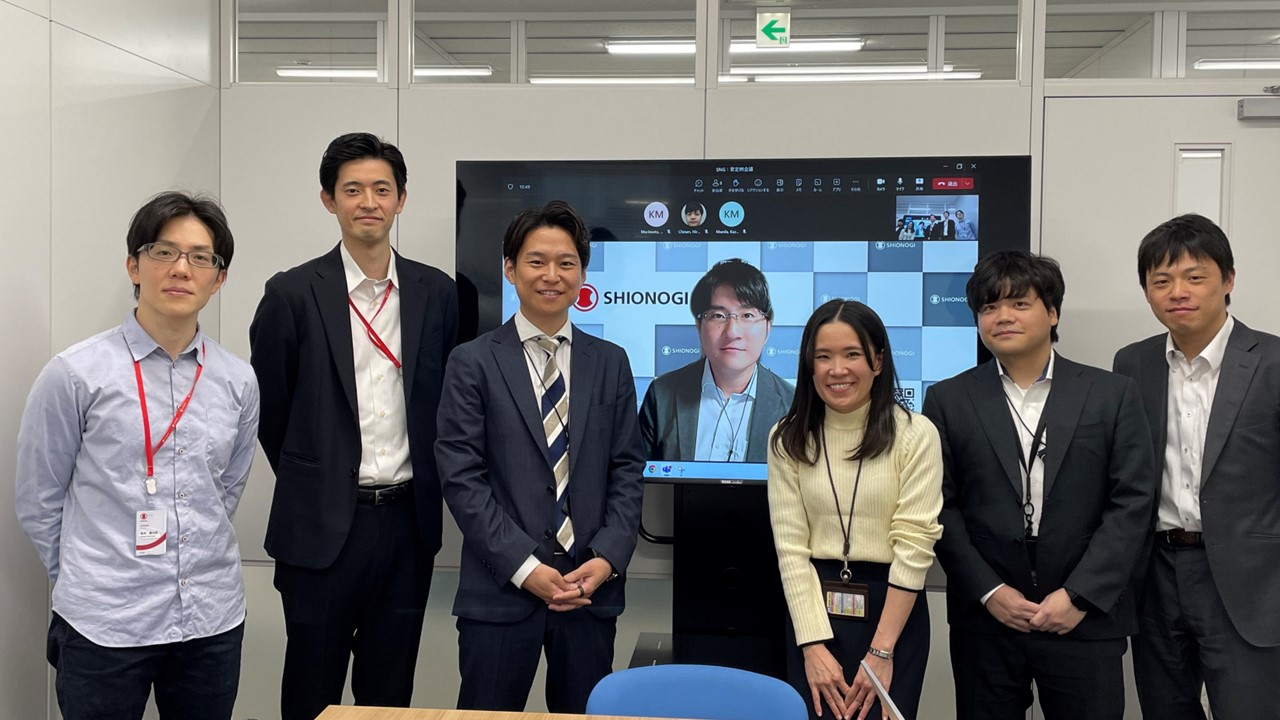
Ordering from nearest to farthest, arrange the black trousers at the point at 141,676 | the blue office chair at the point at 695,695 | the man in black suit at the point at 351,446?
the blue office chair at the point at 695,695 < the black trousers at the point at 141,676 < the man in black suit at the point at 351,446

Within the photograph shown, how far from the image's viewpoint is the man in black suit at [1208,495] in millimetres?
2768

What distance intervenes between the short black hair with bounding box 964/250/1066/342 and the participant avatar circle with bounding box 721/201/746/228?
0.88 meters

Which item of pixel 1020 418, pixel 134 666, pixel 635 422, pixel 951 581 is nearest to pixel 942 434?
pixel 1020 418

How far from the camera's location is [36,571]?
2879mm

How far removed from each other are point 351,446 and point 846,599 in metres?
1.54

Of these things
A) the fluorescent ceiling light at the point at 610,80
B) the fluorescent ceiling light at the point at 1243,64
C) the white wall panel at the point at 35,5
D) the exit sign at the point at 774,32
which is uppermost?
the exit sign at the point at 774,32

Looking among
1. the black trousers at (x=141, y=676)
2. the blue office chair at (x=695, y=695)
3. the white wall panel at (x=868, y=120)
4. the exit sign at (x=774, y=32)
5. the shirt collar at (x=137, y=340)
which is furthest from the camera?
the exit sign at (x=774, y=32)

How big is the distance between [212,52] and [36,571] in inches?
82.8

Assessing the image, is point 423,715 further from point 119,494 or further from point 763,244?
point 763,244

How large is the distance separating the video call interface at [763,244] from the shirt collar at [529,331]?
0.66 meters

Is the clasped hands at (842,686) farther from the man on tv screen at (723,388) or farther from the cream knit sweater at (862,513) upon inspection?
the man on tv screen at (723,388)

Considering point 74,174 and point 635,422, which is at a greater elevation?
point 74,174

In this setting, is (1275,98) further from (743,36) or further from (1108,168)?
(743,36)

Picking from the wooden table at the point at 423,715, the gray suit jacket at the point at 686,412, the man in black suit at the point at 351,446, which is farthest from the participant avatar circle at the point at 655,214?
the wooden table at the point at 423,715
